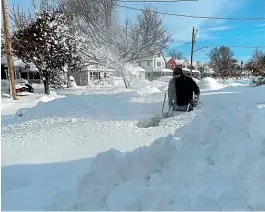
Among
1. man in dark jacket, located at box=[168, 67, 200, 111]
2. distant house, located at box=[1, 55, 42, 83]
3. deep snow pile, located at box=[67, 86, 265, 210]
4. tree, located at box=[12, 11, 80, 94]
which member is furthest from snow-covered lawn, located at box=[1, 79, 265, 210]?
distant house, located at box=[1, 55, 42, 83]

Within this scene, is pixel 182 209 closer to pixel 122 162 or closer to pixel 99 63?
pixel 122 162

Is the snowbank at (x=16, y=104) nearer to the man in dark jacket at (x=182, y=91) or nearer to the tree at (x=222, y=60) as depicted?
the man in dark jacket at (x=182, y=91)

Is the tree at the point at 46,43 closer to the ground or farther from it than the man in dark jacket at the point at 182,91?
farther from it

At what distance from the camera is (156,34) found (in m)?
26.7

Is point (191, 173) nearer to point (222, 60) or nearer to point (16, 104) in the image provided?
point (16, 104)

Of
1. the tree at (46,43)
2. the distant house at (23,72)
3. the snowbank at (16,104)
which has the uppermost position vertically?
the tree at (46,43)

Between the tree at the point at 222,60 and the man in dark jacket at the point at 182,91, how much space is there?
4918 centimetres

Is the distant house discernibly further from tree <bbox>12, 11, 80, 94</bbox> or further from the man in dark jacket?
the man in dark jacket

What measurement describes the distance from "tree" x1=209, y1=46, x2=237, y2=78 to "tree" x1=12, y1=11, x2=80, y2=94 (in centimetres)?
3640

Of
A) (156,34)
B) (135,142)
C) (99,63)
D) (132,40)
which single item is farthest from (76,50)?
(135,142)

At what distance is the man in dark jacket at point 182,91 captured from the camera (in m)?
8.16

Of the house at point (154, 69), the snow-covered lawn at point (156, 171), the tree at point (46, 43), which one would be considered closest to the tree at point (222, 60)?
the house at point (154, 69)

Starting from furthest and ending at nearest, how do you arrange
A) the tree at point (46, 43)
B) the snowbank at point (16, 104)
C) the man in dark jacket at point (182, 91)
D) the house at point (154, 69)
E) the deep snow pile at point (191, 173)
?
the house at point (154, 69)
the tree at point (46, 43)
the snowbank at point (16, 104)
the man in dark jacket at point (182, 91)
the deep snow pile at point (191, 173)

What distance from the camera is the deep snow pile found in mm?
3055
